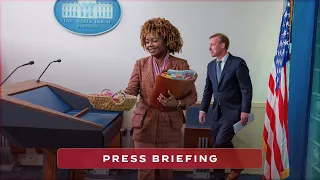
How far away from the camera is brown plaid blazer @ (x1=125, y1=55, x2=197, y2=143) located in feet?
3.54

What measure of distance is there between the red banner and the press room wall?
16 centimetres

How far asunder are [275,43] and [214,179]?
2.10ft

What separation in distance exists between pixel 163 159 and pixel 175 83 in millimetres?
300

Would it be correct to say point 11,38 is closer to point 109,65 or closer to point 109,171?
point 109,65

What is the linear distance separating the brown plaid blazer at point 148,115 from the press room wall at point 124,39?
0.28 ft

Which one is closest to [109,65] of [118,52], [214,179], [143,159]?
[118,52]

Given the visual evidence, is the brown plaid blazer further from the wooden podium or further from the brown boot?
the brown boot

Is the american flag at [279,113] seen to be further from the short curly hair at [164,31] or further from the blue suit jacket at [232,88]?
the short curly hair at [164,31]

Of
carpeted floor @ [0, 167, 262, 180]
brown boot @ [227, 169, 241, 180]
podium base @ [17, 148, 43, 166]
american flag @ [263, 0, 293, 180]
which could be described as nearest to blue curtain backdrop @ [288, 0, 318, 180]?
american flag @ [263, 0, 293, 180]

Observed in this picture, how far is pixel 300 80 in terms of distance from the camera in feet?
4.18

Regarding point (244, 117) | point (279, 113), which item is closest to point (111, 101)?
point (244, 117)

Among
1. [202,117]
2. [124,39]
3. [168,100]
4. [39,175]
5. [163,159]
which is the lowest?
[39,175]

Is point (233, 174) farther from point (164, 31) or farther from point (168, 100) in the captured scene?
point (164, 31)

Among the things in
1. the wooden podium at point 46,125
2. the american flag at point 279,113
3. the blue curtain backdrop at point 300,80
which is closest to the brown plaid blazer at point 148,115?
the wooden podium at point 46,125
